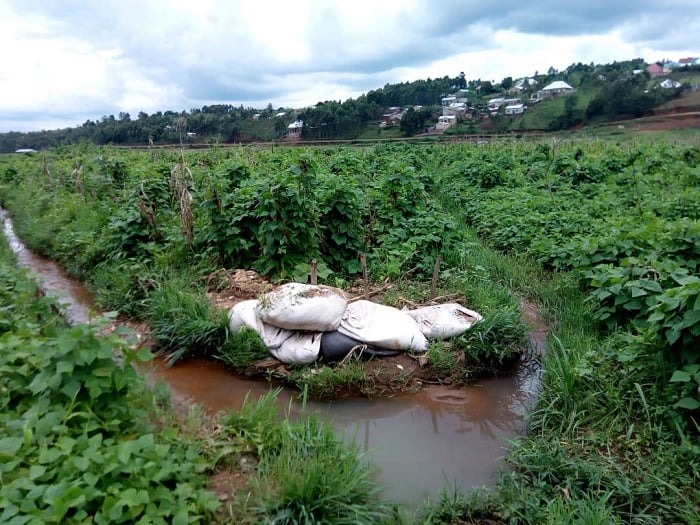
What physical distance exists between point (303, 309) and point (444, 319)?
1421 millimetres

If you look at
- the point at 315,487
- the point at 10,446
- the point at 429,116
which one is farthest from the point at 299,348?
the point at 429,116

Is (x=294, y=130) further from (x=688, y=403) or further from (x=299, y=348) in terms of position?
(x=688, y=403)

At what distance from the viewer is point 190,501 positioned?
2.29 metres

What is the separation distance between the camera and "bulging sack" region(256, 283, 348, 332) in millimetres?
4141

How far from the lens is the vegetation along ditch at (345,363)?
2.39 metres

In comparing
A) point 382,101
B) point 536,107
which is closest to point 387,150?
point 536,107

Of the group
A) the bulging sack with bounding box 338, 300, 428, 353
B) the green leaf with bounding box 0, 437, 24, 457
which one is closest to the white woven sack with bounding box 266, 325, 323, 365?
the bulging sack with bounding box 338, 300, 428, 353

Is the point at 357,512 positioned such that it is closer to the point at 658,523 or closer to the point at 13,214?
the point at 658,523

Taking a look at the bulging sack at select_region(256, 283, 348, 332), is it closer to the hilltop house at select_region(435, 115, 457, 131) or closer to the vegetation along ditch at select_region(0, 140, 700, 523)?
the vegetation along ditch at select_region(0, 140, 700, 523)

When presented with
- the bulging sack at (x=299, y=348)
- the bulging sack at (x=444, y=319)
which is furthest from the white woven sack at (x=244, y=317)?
the bulging sack at (x=444, y=319)

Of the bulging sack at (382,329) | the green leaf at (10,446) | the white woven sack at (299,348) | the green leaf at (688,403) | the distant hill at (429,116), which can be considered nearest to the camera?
the green leaf at (10,446)

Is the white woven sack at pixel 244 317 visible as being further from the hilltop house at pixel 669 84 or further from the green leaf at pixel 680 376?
the hilltop house at pixel 669 84

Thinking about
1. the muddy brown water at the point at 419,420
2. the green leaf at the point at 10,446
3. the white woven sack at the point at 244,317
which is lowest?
the muddy brown water at the point at 419,420

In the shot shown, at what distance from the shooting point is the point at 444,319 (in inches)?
178
